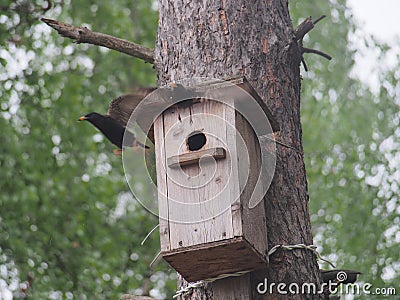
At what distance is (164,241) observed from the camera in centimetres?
319

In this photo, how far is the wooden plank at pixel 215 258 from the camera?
10.2 ft

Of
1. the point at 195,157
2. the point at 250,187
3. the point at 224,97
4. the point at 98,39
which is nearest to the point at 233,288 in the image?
the point at 250,187

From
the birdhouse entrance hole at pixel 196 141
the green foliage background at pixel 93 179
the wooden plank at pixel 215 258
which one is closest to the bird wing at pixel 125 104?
the birdhouse entrance hole at pixel 196 141

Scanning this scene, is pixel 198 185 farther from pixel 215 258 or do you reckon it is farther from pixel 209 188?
pixel 215 258

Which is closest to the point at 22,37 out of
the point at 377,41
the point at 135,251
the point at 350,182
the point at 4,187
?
the point at 4,187

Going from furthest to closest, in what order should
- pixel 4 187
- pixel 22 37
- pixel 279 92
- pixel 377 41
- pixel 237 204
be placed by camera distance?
pixel 377 41
pixel 22 37
pixel 4 187
pixel 279 92
pixel 237 204

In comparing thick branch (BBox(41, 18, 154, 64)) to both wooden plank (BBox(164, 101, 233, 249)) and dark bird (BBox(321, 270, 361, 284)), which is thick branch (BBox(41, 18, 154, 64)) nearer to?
wooden plank (BBox(164, 101, 233, 249))

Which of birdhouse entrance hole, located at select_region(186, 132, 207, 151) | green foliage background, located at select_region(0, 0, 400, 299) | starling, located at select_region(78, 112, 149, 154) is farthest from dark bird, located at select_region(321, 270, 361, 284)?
green foliage background, located at select_region(0, 0, 400, 299)

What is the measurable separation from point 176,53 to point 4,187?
4095 mm

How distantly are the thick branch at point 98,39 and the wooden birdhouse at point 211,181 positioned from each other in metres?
0.61

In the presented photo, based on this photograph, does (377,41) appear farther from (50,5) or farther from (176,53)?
(176,53)

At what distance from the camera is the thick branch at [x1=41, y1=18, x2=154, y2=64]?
3898 millimetres

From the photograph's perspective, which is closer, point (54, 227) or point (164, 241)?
point (164, 241)

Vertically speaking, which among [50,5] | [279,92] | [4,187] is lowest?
[279,92]
